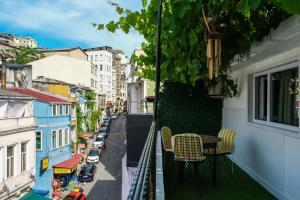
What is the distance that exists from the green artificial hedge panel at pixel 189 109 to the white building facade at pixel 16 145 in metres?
11.0

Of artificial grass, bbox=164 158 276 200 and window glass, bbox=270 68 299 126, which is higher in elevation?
window glass, bbox=270 68 299 126

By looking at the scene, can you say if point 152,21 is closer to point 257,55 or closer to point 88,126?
point 257,55

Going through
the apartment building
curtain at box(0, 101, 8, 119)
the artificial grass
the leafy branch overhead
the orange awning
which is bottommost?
the orange awning

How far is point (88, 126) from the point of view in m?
49.9

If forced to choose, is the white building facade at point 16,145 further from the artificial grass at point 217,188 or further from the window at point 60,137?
the artificial grass at point 217,188

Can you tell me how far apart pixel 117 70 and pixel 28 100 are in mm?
73725

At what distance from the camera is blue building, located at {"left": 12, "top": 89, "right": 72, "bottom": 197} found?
2608 cm

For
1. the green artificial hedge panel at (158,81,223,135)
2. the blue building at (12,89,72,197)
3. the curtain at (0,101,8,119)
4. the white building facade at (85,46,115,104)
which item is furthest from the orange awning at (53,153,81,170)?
the white building facade at (85,46,115,104)

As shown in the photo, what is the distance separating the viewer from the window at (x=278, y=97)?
547cm

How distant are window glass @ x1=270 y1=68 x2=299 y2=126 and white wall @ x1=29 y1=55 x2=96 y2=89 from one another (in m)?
42.4

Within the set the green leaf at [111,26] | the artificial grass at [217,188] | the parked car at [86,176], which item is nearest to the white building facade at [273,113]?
the artificial grass at [217,188]

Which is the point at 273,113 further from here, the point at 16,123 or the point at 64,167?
the point at 64,167

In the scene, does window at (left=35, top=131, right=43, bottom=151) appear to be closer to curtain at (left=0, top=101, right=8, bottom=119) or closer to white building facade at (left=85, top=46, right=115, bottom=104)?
curtain at (left=0, top=101, right=8, bottom=119)

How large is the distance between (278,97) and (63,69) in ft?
147
